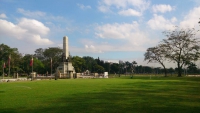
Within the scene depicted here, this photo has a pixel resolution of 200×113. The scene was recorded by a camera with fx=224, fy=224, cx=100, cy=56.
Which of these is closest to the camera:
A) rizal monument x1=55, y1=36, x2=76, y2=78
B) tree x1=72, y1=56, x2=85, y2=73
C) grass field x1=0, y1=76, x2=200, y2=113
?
grass field x1=0, y1=76, x2=200, y2=113

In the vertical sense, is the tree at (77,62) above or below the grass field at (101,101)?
above

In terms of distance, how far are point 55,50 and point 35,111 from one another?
74990mm

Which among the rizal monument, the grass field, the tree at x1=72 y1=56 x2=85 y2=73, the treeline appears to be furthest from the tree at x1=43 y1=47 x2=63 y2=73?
the grass field

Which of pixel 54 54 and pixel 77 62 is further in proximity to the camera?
pixel 77 62

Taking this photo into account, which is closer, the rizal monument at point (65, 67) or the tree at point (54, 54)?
the rizal monument at point (65, 67)

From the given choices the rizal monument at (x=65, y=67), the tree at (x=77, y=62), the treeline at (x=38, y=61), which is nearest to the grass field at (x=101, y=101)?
the rizal monument at (x=65, y=67)

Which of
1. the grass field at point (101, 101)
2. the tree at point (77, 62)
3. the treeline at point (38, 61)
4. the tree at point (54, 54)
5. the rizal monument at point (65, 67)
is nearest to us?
the grass field at point (101, 101)

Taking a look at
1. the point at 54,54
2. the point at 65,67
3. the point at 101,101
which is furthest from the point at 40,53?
the point at 101,101

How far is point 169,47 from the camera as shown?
58219 mm

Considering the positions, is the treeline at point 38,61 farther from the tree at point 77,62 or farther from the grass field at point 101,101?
the grass field at point 101,101

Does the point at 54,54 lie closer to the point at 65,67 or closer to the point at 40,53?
the point at 40,53

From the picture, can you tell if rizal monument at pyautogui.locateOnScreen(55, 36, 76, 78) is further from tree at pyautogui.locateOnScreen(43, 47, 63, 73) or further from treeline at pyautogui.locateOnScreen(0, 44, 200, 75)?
tree at pyautogui.locateOnScreen(43, 47, 63, 73)

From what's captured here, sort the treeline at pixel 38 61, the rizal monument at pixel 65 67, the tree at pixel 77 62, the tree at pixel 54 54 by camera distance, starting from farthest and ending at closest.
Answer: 1. the tree at pixel 77 62
2. the tree at pixel 54 54
3. the treeline at pixel 38 61
4. the rizal monument at pixel 65 67

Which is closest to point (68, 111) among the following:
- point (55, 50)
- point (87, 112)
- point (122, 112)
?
Answer: point (87, 112)
